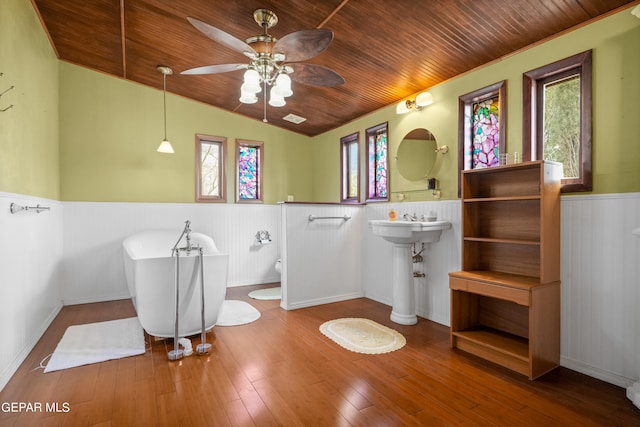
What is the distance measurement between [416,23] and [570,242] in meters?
1.99

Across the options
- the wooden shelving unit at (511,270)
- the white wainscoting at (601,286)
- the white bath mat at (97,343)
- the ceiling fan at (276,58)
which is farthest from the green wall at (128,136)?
the white wainscoting at (601,286)

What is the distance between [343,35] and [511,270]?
242cm

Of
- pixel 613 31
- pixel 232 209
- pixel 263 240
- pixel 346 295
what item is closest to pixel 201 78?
pixel 232 209

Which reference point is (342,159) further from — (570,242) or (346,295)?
(570,242)

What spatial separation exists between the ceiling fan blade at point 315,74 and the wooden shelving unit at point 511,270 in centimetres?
135

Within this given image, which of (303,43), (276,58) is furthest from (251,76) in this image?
(303,43)

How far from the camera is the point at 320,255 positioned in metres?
4.02

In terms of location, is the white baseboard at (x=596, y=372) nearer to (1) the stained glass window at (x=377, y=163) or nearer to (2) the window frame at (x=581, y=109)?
(2) the window frame at (x=581, y=109)

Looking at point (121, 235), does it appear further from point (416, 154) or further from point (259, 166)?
point (416, 154)

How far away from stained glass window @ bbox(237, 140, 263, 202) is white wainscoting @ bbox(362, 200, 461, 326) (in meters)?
2.09

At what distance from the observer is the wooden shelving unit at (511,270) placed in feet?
7.51

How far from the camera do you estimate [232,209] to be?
502 cm

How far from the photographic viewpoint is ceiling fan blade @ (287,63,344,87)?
97.9 inches

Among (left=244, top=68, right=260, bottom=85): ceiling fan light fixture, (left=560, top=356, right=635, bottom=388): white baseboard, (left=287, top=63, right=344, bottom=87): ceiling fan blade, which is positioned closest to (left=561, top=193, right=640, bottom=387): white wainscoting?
(left=560, top=356, right=635, bottom=388): white baseboard
